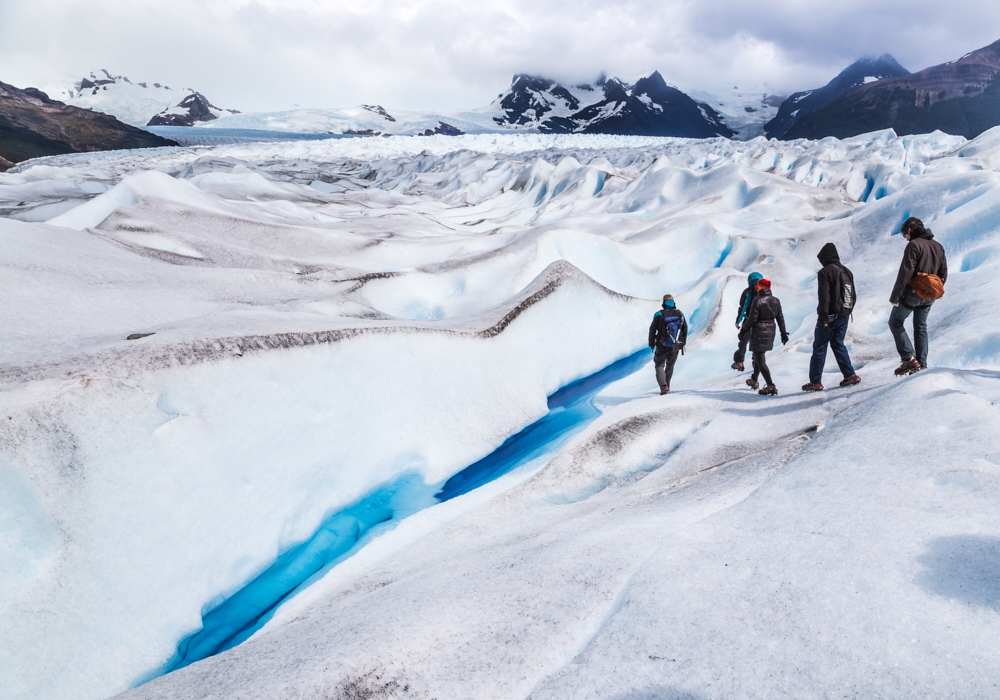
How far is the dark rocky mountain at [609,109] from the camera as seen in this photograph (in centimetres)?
12481

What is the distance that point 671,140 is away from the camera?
190 feet

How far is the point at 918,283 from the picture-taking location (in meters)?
4.62

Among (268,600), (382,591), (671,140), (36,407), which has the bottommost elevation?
(268,600)

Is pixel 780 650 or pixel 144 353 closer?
pixel 780 650

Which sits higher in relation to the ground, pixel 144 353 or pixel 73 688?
pixel 144 353

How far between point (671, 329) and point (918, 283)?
2.56 meters

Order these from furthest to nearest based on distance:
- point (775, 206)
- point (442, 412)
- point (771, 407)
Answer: point (775, 206) < point (442, 412) < point (771, 407)

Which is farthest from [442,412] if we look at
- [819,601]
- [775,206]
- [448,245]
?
[775,206]

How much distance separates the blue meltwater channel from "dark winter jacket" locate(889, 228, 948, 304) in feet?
11.3

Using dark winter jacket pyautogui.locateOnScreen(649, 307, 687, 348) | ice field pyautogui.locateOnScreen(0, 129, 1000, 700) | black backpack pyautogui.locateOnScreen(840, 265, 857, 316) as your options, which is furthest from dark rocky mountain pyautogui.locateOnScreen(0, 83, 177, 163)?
black backpack pyautogui.locateOnScreen(840, 265, 857, 316)

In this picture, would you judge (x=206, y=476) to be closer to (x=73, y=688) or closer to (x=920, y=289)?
(x=73, y=688)

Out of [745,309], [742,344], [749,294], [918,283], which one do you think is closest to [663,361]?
[742,344]

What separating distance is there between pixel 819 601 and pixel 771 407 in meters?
3.44

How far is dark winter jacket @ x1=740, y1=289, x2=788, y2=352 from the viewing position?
557cm
